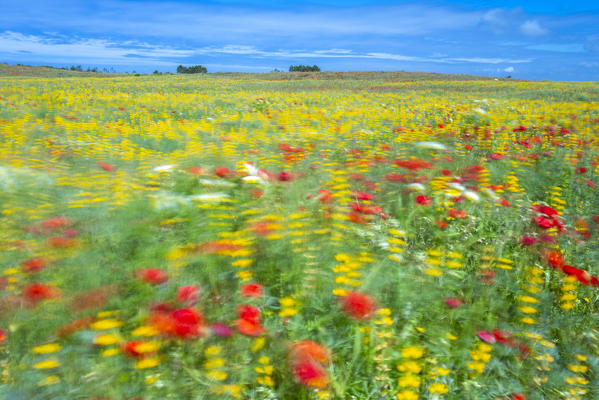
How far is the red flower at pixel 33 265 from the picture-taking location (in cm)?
180

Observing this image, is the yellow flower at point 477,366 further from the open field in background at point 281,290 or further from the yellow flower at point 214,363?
the yellow flower at point 214,363

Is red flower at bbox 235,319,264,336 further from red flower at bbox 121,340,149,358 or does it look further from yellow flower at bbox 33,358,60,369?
yellow flower at bbox 33,358,60,369

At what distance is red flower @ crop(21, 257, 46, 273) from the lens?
5.91 feet

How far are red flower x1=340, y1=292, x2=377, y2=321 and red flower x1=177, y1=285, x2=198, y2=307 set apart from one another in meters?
0.70

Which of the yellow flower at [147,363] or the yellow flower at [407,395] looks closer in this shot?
the yellow flower at [147,363]

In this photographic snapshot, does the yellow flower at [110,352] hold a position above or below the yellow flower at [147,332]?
below

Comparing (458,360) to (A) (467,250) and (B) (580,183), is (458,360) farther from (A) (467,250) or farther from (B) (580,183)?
(B) (580,183)

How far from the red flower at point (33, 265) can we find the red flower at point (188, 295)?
0.77 meters

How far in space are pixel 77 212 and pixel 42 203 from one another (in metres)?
0.39

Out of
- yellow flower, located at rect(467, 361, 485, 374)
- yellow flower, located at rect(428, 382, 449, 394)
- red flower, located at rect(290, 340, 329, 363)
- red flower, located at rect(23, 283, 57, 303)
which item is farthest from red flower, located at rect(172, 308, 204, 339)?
yellow flower, located at rect(467, 361, 485, 374)

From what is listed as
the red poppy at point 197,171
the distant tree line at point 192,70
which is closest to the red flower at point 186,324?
the red poppy at point 197,171

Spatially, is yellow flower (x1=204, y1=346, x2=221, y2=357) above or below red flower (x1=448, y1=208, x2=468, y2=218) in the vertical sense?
below

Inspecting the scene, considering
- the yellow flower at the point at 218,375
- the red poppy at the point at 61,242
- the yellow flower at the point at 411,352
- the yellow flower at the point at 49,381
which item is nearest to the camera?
the yellow flower at the point at 49,381

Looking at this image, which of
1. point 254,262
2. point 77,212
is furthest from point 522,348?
point 77,212
